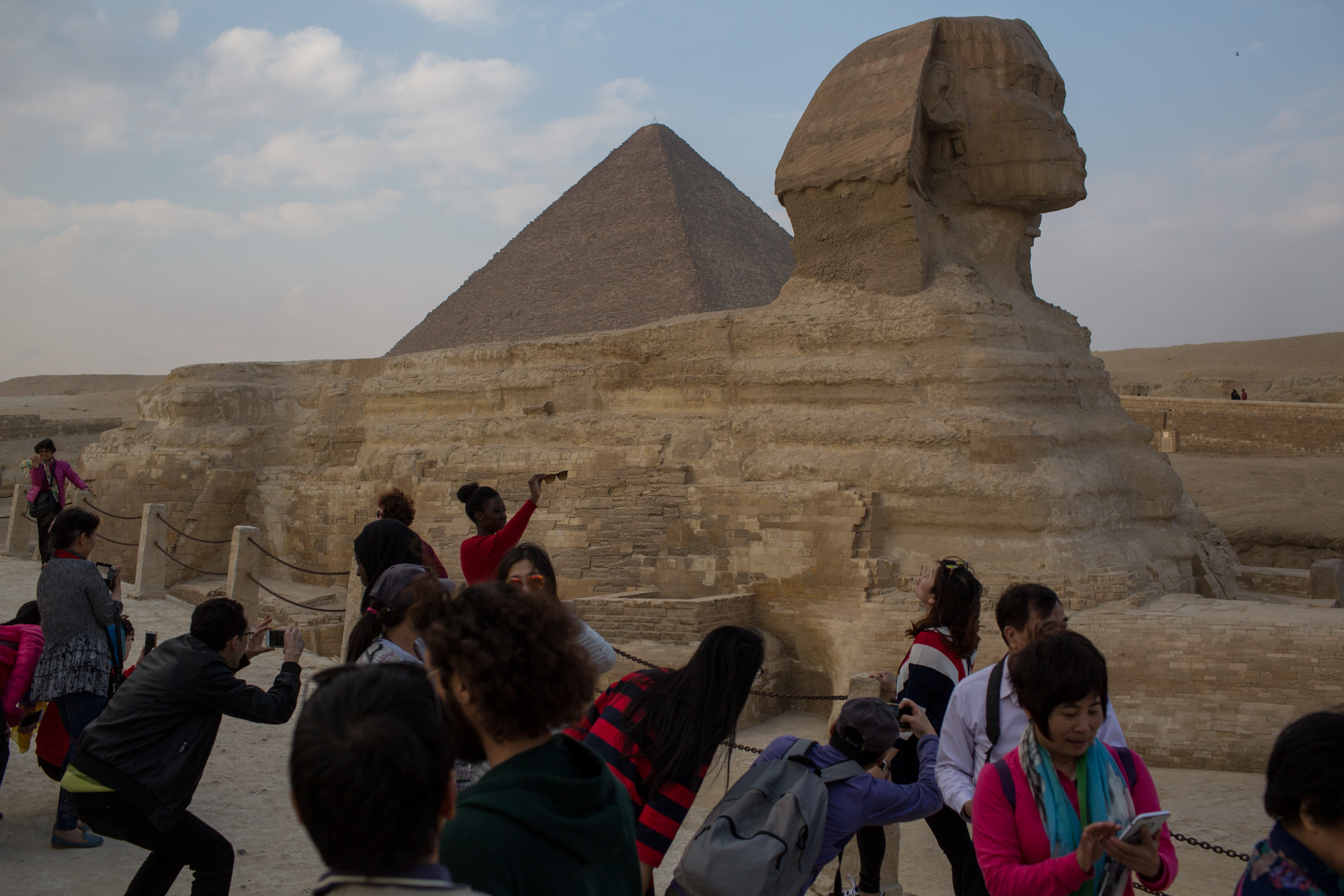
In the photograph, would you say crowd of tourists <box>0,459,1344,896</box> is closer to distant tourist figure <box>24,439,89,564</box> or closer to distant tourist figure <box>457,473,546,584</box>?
distant tourist figure <box>457,473,546,584</box>

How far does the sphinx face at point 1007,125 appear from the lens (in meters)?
7.15

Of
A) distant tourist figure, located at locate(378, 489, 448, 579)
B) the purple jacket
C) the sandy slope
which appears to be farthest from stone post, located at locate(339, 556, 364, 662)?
the sandy slope

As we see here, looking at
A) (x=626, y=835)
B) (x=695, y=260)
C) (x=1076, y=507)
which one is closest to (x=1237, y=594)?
(x=1076, y=507)

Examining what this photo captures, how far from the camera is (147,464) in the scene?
11219 millimetres

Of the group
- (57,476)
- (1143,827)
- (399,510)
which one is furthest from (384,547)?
(57,476)

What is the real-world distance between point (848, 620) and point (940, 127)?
12.2 feet

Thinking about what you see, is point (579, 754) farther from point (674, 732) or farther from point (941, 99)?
point (941, 99)

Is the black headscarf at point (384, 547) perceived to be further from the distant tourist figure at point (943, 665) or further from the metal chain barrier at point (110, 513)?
the metal chain barrier at point (110, 513)

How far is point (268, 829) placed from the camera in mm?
4230

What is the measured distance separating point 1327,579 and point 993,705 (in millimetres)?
7018

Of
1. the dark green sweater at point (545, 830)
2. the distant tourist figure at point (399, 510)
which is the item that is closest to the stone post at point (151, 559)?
the distant tourist figure at point (399, 510)

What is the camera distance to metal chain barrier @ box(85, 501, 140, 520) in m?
10.8

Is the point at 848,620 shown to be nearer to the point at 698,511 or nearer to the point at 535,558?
the point at 698,511

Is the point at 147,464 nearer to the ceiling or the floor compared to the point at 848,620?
nearer to the ceiling
